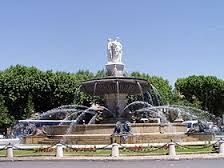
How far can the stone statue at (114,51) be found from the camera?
131 ft

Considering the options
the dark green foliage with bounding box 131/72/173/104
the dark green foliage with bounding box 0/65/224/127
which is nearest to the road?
the dark green foliage with bounding box 0/65/224/127

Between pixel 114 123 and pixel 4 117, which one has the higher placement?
pixel 4 117

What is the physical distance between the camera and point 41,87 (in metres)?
67.6

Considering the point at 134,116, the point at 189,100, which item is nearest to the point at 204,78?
the point at 189,100

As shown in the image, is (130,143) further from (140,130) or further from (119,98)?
(119,98)

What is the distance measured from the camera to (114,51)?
39.9 meters

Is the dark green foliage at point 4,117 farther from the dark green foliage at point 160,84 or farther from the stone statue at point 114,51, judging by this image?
the stone statue at point 114,51

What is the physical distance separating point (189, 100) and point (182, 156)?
69.3 meters

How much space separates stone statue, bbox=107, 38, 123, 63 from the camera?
131 feet

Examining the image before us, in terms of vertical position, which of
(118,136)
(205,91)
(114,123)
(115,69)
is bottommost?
(118,136)

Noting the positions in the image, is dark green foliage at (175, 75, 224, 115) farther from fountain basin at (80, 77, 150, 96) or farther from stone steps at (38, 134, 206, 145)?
stone steps at (38, 134, 206, 145)

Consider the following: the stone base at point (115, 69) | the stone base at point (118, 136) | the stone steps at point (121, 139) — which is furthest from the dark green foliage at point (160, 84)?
the stone steps at point (121, 139)

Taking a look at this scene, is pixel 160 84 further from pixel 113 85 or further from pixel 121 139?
pixel 121 139

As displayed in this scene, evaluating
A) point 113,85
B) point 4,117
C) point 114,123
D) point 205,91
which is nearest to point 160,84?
point 205,91
